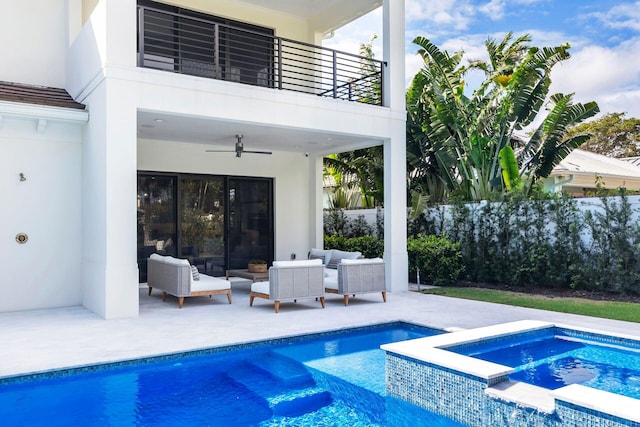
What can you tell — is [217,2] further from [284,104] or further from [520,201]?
[520,201]

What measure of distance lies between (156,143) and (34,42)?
3.32m

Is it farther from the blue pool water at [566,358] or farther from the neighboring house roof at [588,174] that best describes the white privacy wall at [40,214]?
the neighboring house roof at [588,174]

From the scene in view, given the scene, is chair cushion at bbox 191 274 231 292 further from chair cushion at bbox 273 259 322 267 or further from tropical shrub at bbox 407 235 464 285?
tropical shrub at bbox 407 235 464 285

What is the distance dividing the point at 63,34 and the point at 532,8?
22547mm

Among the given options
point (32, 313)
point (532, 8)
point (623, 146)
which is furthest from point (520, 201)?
point (623, 146)

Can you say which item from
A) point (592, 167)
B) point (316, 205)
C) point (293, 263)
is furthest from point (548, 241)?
point (592, 167)

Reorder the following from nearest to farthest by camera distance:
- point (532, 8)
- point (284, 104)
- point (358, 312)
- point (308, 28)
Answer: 1. point (358, 312)
2. point (284, 104)
3. point (308, 28)
4. point (532, 8)

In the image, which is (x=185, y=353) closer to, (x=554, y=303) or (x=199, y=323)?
(x=199, y=323)

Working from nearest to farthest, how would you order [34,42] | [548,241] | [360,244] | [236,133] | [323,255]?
[34,42] → [236,133] → [548,241] → [323,255] → [360,244]

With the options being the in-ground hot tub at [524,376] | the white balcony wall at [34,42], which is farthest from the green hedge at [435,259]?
the white balcony wall at [34,42]

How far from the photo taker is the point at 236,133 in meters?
11.8

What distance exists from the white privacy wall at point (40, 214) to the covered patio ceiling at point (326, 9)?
637 cm

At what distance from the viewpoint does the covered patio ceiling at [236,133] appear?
34.5ft

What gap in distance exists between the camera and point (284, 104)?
428 inches
